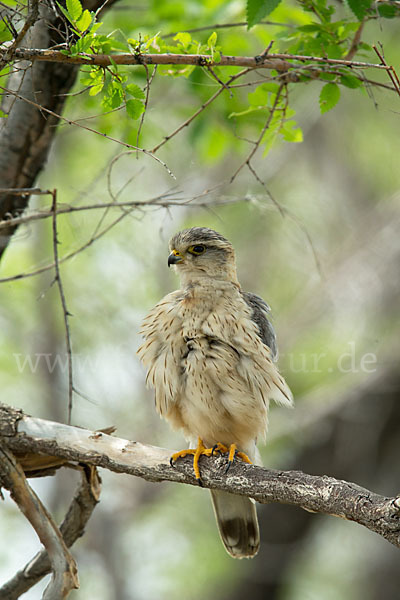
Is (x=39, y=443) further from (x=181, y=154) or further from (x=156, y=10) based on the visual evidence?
(x=181, y=154)

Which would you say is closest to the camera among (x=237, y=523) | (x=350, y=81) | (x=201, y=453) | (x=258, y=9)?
(x=258, y=9)

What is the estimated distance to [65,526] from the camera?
334 cm

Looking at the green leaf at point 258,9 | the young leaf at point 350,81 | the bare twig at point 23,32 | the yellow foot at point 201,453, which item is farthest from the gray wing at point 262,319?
the bare twig at point 23,32

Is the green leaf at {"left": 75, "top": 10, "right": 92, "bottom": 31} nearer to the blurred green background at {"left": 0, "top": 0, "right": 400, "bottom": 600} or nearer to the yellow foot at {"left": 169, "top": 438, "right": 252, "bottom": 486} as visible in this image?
the yellow foot at {"left": 169, "top": 438, "right": 252, "bottom": 486}

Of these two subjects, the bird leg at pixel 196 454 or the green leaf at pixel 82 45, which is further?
the bird leg at pixel 196 454

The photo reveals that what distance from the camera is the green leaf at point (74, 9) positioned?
8.23 feet

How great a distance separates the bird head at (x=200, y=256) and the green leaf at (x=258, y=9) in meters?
1.40

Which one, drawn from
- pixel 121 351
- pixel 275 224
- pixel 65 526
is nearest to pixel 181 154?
pixel 275 224

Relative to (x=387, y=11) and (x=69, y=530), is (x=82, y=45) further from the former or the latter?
(x=69, y=530)

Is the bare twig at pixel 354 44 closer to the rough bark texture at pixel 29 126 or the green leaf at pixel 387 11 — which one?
the green leaf at pixel 387 11

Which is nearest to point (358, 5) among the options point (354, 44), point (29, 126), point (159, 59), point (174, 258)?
point (354, 44)

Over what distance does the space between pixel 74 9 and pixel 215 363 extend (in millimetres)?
1862

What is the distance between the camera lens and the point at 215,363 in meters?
3.51

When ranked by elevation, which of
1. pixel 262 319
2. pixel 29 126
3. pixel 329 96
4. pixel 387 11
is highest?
pixel 29 126
